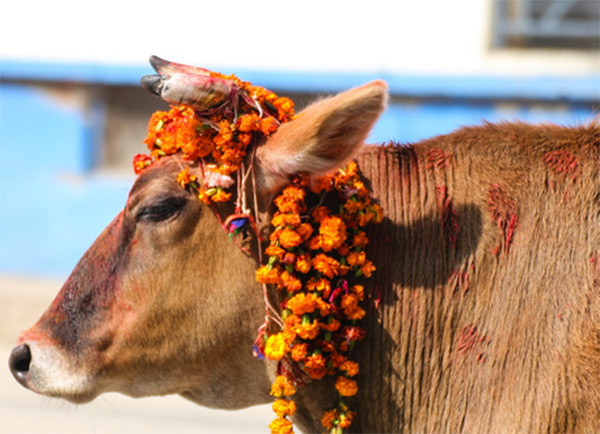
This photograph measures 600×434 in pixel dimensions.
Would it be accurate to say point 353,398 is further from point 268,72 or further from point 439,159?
point 268,72

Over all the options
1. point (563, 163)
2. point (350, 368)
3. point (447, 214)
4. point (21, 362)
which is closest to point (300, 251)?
point (350, 368)

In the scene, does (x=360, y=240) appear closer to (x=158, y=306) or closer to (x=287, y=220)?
(x=287, y=220)

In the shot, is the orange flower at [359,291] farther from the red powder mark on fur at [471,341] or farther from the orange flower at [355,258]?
the red powder mark on fur at [471,341]

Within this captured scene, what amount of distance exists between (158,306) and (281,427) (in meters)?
0.66

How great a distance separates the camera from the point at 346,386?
327 cm

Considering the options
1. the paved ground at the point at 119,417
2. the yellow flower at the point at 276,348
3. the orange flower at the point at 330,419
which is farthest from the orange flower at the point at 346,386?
the paved ground at the point at 119,417

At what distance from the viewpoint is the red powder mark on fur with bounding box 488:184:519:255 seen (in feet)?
10.4

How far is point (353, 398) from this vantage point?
133 inches

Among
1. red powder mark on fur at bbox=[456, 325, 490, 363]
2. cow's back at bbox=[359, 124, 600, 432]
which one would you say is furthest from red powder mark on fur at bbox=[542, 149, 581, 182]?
red powder mark on fur at bbox=[456, 325, 490, 363]

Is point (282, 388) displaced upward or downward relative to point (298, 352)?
downward

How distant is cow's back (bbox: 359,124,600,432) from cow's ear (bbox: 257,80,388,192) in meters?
0.37

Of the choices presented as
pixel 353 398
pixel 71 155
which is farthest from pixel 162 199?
pixel 71 155

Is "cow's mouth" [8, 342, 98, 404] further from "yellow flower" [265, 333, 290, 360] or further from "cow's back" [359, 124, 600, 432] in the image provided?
"cow's back" [359, 124, 600, 432]

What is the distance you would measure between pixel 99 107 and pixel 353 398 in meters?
8.73
